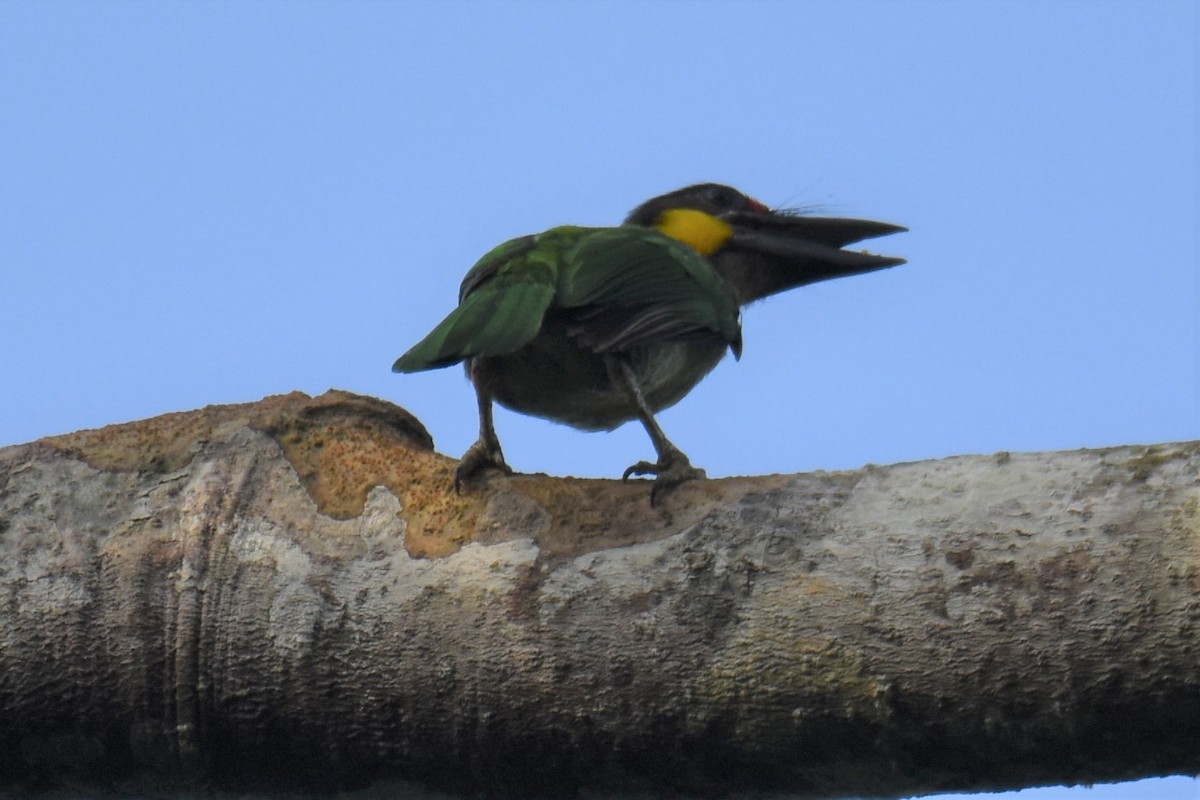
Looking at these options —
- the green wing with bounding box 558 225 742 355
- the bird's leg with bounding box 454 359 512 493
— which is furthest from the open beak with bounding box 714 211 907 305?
the bird's leg with bounding box 454 359 512 493

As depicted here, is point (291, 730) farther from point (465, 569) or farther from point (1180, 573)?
point (1180, 573)

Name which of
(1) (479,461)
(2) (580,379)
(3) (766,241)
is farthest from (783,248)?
(1) (479,461)

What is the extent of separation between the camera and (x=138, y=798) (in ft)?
6.45

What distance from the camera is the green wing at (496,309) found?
2906 mm

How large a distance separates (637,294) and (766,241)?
1.39m

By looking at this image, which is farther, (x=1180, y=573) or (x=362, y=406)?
(x=362, y=406)

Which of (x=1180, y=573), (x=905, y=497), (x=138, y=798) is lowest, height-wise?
(x=138, y=798)

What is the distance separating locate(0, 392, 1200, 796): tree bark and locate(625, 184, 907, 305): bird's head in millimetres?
2558

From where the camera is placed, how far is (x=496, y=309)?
122 inches

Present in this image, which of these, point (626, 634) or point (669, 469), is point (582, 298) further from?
point (626, 634)

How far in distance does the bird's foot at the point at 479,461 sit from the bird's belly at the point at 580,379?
0.38 metres

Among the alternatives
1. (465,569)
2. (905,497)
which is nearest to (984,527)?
(905,497)

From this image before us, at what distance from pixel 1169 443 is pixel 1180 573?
8.7 inches

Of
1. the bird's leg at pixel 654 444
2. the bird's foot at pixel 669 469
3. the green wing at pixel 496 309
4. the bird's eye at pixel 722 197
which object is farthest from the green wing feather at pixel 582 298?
the bird's eye at pixel 722 197
